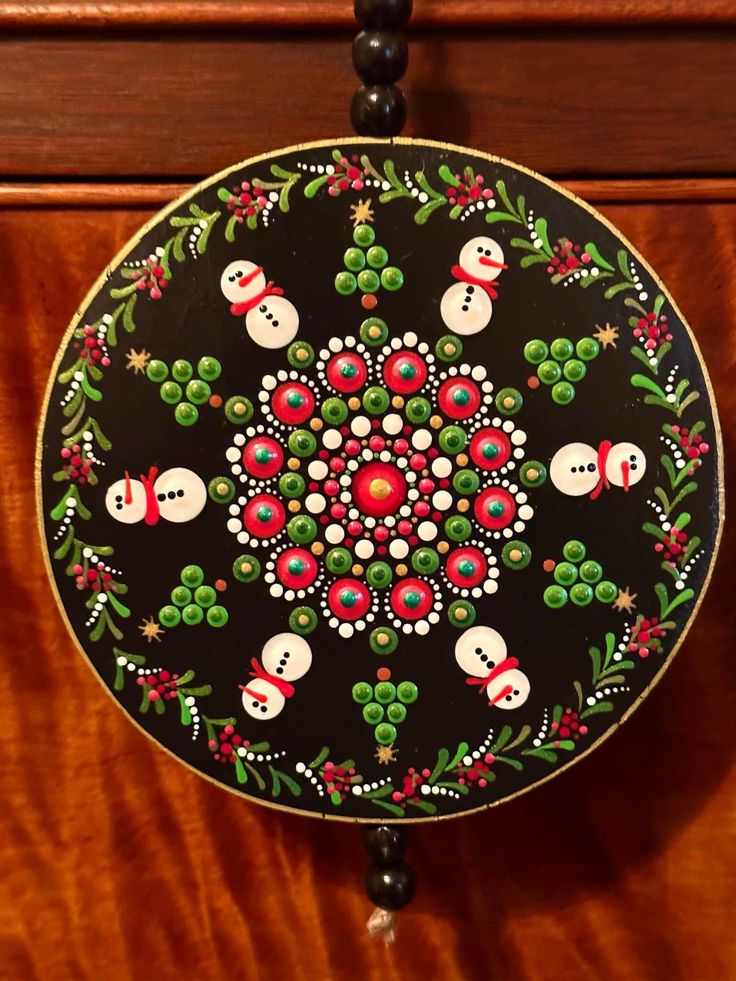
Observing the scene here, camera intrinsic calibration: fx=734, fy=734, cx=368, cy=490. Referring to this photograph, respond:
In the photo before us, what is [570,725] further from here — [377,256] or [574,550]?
[377,256]

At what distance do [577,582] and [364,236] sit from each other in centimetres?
27

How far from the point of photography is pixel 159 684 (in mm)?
498

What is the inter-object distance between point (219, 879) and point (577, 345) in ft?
1.69

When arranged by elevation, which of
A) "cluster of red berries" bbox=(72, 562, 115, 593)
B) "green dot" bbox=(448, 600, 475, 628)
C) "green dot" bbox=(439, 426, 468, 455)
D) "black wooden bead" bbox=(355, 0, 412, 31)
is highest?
"black wooden bead" bbox=(355, 0, 412, 31)

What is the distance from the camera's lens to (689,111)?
21.6 inches

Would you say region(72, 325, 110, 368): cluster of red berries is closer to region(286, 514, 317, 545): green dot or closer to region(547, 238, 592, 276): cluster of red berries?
region(286, 514, 317, 545): green dot

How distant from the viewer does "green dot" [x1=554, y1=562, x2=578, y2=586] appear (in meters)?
0.50

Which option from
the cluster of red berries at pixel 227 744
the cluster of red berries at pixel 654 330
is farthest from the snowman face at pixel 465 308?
the cluster of red berries at pixel 227 744

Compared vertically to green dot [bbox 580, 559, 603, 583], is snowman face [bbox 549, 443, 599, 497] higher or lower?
higher

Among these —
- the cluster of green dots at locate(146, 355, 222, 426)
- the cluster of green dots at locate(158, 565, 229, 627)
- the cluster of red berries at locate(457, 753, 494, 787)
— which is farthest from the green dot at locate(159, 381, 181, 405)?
the cluster of red berries at locate(457, 753, 494, 787)

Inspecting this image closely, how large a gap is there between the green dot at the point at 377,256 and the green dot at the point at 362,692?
0.28 metres

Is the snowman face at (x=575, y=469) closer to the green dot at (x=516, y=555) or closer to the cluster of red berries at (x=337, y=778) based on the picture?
the green dot at (x=516, y=555)

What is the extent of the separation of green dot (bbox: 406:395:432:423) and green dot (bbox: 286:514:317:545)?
0.32 feet

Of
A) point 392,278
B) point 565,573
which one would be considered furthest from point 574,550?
point 392,278
